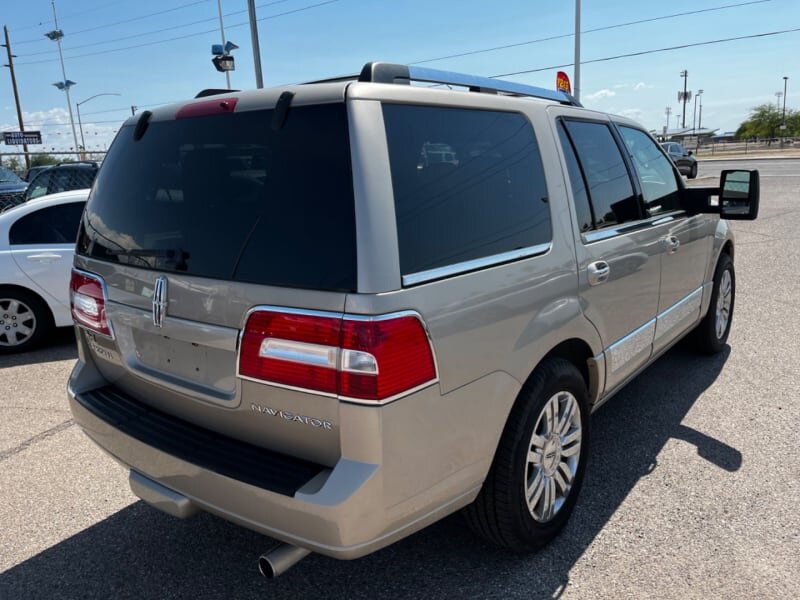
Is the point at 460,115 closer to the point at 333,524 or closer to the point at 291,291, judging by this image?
the point at 291,291

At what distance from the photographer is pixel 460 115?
2449 millimetres

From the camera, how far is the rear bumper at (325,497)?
1.94 metres

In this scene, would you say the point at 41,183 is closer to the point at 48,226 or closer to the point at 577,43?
the point at 48,226

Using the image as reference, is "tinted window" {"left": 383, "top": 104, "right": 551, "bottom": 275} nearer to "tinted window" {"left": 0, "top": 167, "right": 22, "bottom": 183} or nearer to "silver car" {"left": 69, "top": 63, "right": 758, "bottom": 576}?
"silver car" {"left": 69, "top": 63, "right": 758, "bottom": 576}

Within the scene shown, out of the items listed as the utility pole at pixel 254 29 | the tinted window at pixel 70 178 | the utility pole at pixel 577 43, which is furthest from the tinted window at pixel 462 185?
the utility pole at pixel 577 43

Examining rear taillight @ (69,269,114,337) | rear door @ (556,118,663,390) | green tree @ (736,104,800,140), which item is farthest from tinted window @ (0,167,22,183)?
green tree @ (736,104,800,140)

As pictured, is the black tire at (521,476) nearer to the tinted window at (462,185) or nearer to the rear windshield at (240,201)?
the tinted window at (462,185)

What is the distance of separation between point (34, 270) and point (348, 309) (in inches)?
212

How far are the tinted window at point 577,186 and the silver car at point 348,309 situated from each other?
12 millimetres

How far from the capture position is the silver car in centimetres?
196

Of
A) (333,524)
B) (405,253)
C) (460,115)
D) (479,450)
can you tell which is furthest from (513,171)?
(333,524)

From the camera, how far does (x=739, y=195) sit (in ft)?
14.1

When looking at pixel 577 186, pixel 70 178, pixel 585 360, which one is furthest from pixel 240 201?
pixel 70 178

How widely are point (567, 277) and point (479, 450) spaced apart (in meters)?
0.91
